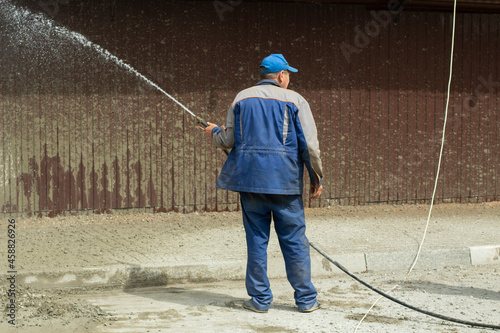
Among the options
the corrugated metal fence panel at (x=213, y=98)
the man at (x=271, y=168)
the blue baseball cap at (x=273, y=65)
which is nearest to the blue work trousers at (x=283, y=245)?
the man at (x=271, y=168)

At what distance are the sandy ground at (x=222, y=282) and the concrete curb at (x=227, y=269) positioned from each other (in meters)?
0.09

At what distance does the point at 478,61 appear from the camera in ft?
31.1

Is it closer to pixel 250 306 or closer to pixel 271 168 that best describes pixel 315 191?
pixel 271 168

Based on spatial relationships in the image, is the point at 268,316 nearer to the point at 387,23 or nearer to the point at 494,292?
the point at 494,292

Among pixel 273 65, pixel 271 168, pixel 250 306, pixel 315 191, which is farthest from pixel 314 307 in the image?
pixel 273 65

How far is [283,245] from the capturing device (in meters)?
4.94

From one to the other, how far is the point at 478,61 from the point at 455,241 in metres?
3.62

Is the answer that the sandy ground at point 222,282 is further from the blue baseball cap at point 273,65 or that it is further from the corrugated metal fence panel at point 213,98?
the blue baseball cap at point 273,65

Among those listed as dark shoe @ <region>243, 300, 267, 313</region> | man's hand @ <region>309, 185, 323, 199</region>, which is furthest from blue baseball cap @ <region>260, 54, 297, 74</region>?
dark shoe @ <region>243, 300, 267, 313</region>

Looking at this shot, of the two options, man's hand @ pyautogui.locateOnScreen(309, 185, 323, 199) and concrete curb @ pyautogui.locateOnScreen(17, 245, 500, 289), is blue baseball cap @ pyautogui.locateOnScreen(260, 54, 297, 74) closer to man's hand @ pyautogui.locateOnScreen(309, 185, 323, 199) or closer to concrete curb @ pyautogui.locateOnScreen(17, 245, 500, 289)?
man's hand @ pyautogui.locateOnScreen(309, 185, 323, 199)

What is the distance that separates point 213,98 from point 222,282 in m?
3.29

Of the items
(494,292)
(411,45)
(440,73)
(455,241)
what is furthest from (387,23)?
(494,292)

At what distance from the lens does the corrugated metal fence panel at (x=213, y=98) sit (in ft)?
26.3

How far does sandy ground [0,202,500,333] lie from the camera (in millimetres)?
4594
